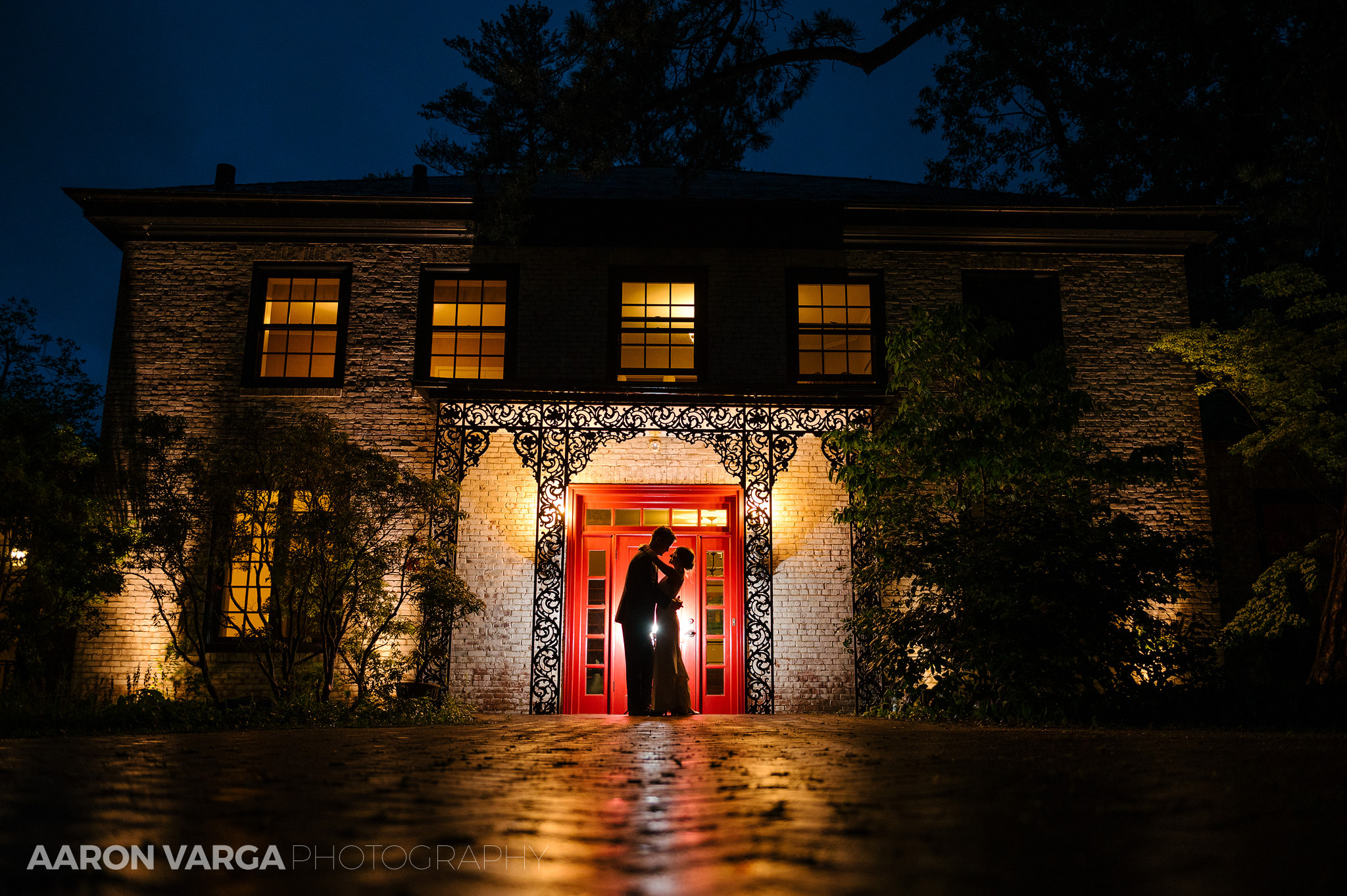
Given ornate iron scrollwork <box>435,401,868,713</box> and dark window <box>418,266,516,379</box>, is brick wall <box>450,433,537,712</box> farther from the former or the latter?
dark window <box>418,266,516,379</box>

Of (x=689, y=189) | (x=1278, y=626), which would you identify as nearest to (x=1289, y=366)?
(x=1278, y=626)

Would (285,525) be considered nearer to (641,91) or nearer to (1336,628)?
(641,91)

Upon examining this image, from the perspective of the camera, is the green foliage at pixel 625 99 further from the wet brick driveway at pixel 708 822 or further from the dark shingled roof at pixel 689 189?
the wet brick driveway at pixel 708 822

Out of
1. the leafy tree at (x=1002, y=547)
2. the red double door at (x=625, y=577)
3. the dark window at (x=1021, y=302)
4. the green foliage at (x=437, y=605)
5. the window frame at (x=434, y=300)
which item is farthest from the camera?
the dark window at (x=1021, y=302)

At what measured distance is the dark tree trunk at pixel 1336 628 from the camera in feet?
26.6

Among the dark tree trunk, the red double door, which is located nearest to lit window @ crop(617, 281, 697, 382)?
the red double door

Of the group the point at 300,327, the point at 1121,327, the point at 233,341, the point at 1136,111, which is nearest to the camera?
the point at 233,341

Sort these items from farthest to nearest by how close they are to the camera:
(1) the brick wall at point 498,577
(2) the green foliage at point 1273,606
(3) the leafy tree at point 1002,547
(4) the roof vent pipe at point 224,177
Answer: (4) the roof vent pipe at point 224,177
(1) the brick wall at point 498,577
(2) the green foliage at point 1273,606
(3) the leafy tree at point 1002,547

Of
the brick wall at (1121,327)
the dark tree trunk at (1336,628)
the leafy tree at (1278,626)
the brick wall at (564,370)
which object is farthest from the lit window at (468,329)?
the dark tree trunk at (1336,628)

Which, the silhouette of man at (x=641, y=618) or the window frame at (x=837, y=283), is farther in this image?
the window frame at (x=837, y=283)

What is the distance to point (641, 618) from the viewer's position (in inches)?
355

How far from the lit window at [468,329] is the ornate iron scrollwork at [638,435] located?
1562 mm

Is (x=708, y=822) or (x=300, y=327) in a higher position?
(x=300, y=327)

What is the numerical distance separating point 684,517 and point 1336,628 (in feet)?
23.0
